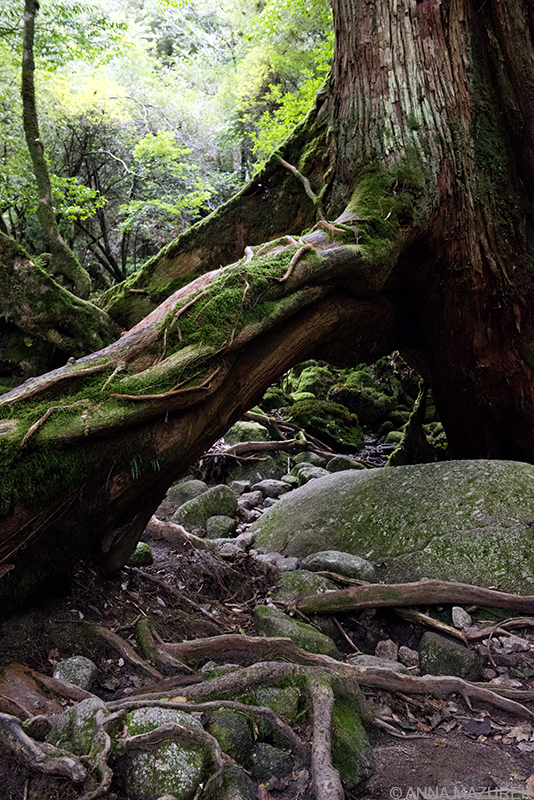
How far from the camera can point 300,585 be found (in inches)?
151

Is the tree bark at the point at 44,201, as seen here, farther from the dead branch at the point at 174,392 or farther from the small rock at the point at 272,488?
the dead branch at the point at 174,392

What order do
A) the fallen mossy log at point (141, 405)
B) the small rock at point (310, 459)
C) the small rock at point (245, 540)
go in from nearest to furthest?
1. the fallen mossy log at point (141, 405)
2. the small rock at point (245, 540)
3. the small rock at point (310, 459)

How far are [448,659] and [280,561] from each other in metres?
1.76

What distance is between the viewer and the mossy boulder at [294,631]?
116 inches

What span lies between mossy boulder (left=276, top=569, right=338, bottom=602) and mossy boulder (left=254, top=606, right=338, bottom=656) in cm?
57

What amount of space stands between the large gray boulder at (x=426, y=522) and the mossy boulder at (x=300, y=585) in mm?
496

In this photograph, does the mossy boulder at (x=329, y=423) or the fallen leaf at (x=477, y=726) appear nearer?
the fallen leaf at (x=477, y=726)

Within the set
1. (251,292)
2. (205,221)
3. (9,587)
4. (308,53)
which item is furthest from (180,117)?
(9,587)

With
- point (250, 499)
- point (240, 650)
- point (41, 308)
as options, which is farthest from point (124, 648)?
point (41, 308)

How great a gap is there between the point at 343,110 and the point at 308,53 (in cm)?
1288

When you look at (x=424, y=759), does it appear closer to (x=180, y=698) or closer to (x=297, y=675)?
(x=297, y=675)

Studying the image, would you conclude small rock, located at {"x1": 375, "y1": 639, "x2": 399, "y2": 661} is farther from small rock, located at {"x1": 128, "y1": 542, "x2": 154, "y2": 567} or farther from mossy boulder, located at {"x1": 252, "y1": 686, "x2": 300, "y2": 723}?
small rock, located at {"x1": 128, "y1": 542, "x2": 154, "y2": 567}

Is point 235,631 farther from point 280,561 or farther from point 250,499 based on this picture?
point 250,499

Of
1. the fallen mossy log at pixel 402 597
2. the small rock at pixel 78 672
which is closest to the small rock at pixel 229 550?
Result: the fallen mossy log at pixel 402 597
